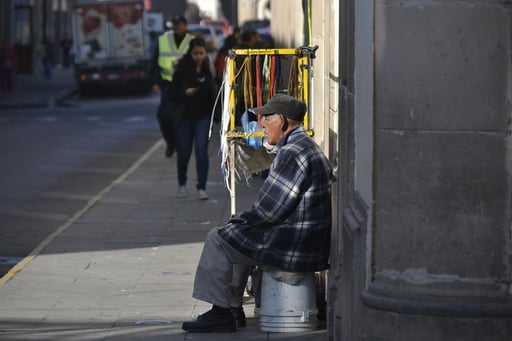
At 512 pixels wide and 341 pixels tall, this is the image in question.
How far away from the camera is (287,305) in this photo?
761 centimetres

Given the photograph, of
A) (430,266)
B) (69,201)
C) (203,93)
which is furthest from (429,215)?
(69,201)

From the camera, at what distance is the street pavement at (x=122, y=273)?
7.83 m

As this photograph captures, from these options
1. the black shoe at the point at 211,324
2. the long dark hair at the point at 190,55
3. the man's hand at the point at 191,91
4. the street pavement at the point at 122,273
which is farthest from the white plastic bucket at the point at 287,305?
the long dark hair at the point at 190,55

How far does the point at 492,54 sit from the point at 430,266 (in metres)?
1.05

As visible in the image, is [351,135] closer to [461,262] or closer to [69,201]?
[461,262]

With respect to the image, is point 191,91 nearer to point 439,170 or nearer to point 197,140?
point 197,140

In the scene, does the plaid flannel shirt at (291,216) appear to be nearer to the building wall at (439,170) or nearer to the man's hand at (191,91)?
the building wall at (439,170)

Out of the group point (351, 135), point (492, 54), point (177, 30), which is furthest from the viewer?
point (177, 30)

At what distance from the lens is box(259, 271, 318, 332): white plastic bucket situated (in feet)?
25.0

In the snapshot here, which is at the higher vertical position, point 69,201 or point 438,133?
point 438,133

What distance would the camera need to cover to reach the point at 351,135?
6812mm

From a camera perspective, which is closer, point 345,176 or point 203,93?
point 345,176

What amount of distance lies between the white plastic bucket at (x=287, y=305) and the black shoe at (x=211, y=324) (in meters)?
0.22

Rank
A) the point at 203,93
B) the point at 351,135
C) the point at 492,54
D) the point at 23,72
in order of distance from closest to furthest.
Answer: the point at 492,54
the point at 351,135
the point at 203,93
the point at 23,72
